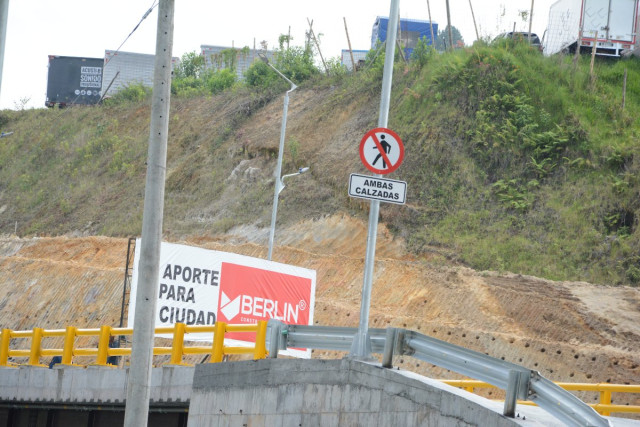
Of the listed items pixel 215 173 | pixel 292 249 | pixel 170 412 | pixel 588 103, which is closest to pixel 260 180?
pixel 215 173

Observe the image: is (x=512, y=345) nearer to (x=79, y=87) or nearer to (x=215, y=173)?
(x=215, y=173)

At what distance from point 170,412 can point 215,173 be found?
36805mm

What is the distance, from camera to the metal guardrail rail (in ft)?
26.4

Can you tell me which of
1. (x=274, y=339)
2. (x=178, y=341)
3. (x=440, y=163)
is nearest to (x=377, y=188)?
(x=274, y=339)

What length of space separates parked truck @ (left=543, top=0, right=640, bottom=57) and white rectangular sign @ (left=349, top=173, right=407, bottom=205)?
3218 centimetres

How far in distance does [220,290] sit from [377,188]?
8.81 m

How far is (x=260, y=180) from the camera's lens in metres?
46.9

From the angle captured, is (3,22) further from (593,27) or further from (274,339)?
(593,27)

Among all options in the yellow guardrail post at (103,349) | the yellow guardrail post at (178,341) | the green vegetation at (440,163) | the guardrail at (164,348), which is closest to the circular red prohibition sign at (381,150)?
the guardrail at (164,348)

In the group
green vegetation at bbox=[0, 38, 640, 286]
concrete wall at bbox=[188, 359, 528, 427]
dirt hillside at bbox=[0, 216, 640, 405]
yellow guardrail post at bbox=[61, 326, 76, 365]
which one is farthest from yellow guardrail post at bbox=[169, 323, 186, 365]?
green vegetation at bbox=[0, 38, 640, 286]

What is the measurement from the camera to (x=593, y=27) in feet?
142

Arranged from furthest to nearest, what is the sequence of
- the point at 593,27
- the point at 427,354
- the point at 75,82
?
the point at 75,82 < the point at 593,27 < the point at 427,354

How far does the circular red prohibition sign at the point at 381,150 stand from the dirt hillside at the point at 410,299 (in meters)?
16.4

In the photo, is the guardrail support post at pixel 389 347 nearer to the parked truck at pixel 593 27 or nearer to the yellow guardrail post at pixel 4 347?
the yellow guardrail post at pixel 4 347
